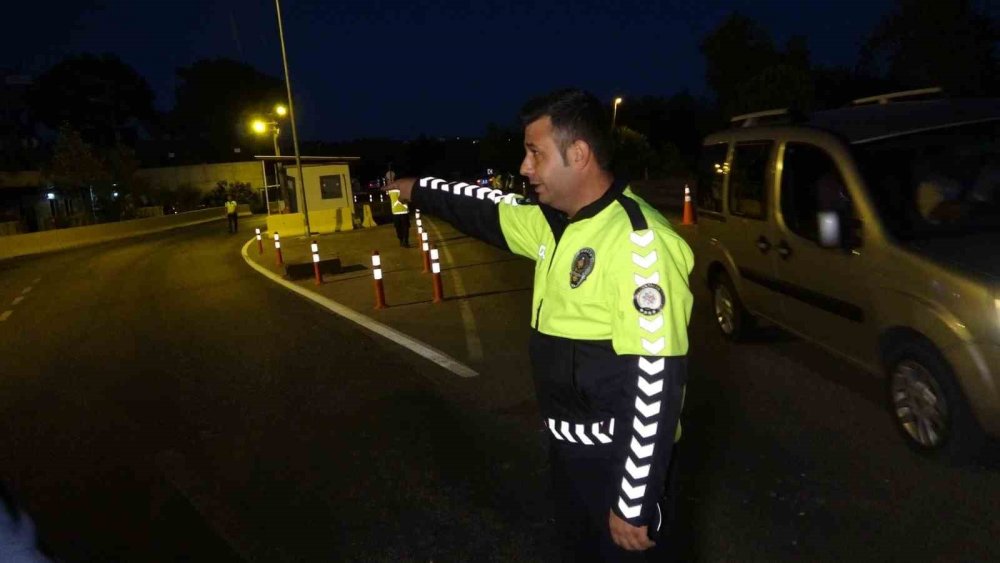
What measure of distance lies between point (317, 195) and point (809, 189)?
28.2 m

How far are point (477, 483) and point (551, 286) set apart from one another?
2735 millimetres

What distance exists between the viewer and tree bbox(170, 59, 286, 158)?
337ft

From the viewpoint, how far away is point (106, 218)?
45.8 metres

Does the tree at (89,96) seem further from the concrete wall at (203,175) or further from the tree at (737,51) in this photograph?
the tree at (737,51)

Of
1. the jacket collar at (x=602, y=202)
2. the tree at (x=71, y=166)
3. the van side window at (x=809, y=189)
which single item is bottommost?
the van side window at (x=809, y=189)

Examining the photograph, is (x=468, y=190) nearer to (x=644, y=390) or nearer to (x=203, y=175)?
(x=644, y=390)

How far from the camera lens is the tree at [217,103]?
103 meters

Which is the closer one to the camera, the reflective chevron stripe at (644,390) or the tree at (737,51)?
→ the reflective chevron stripe at (644,390)

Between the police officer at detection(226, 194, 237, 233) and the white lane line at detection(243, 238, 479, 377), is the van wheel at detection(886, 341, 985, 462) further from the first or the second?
the police officer at detection(226, 194, 237, 233)

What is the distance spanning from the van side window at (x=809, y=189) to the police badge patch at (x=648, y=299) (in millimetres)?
3701

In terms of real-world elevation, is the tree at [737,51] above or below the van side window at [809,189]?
above

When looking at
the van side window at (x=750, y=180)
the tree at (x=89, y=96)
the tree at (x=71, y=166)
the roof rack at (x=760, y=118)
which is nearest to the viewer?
the van side window at (x=750, y=180)

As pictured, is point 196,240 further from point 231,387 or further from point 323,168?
point 231,387

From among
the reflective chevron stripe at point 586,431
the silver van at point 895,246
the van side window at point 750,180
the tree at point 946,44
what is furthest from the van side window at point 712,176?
the tree at point 946,44
